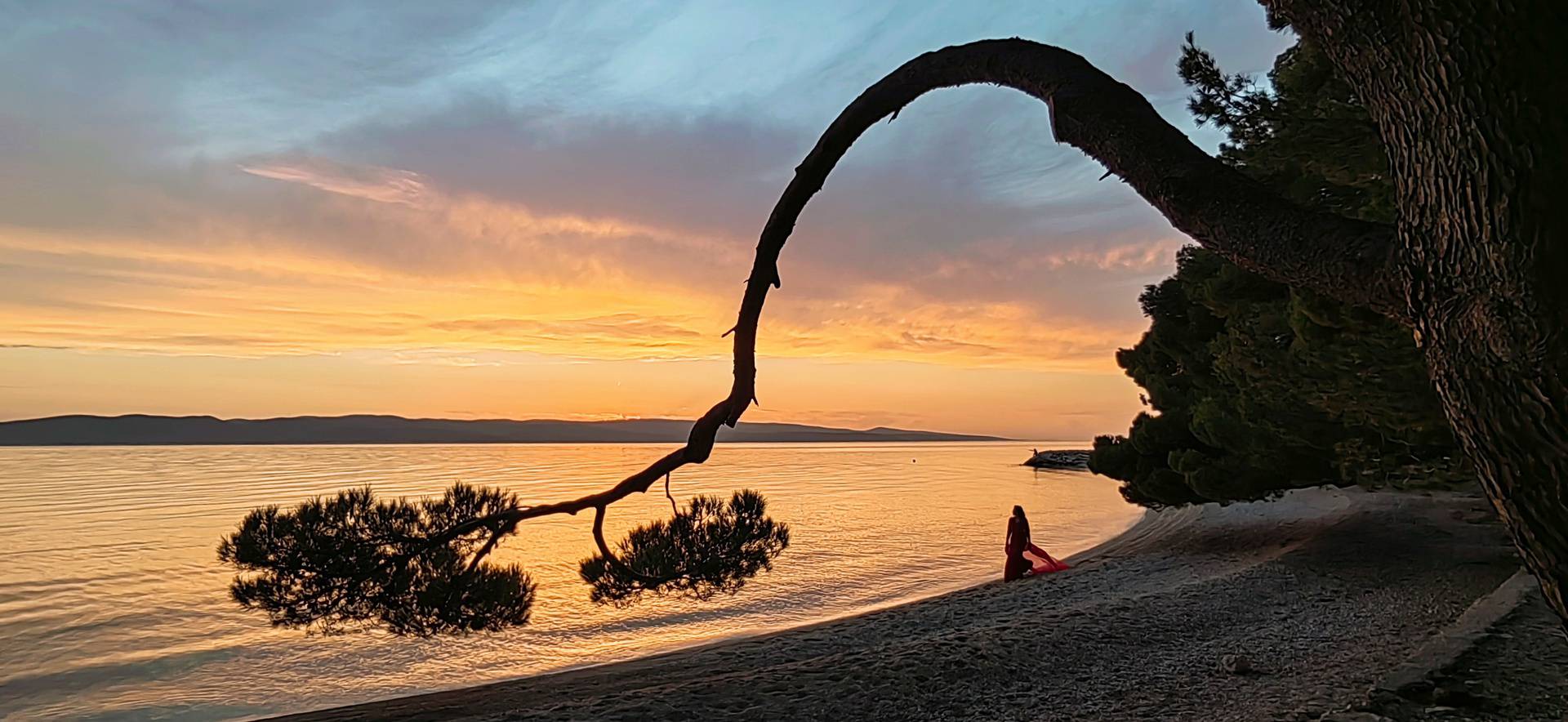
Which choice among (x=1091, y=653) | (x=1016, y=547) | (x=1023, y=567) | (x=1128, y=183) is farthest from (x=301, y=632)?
(x=1128, y=183)

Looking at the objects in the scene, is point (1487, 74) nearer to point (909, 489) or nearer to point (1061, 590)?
point (1061, 590)

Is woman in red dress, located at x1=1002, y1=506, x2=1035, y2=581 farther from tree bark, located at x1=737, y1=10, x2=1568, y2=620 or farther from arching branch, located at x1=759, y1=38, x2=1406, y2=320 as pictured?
tree bark, located at x1=737, y1=10, x2=1568, y2=620

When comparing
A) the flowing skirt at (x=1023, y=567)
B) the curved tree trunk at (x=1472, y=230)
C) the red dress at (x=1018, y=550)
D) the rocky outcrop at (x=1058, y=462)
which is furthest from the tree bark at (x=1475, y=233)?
the rocky outcrop at (x=1058, y=462)

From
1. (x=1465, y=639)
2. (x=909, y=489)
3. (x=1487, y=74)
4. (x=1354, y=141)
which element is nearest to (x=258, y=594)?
(x=1487, y=74)

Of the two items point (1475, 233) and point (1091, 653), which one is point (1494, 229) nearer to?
point (1475, 233)

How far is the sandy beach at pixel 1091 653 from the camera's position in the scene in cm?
673

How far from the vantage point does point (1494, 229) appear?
1150 millimetres

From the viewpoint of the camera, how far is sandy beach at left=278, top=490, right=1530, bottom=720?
6.73m

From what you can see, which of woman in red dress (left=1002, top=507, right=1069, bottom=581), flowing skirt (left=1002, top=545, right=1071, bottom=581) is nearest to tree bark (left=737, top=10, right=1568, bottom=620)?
woman in red dress (left=1002, top=507, right=1069, bottom=581)

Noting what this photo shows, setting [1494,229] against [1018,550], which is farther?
[1018,550]

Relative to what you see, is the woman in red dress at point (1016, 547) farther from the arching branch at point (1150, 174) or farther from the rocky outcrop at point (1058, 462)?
the rocky outcrop at point (1058, 462)

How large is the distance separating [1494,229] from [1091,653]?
26.4ft

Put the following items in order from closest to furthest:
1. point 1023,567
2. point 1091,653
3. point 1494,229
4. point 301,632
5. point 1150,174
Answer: point 1494,229, point 1150,174, point 1091,653, point 301,632, point 1023,567

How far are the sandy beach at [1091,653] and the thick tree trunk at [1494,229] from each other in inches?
206
